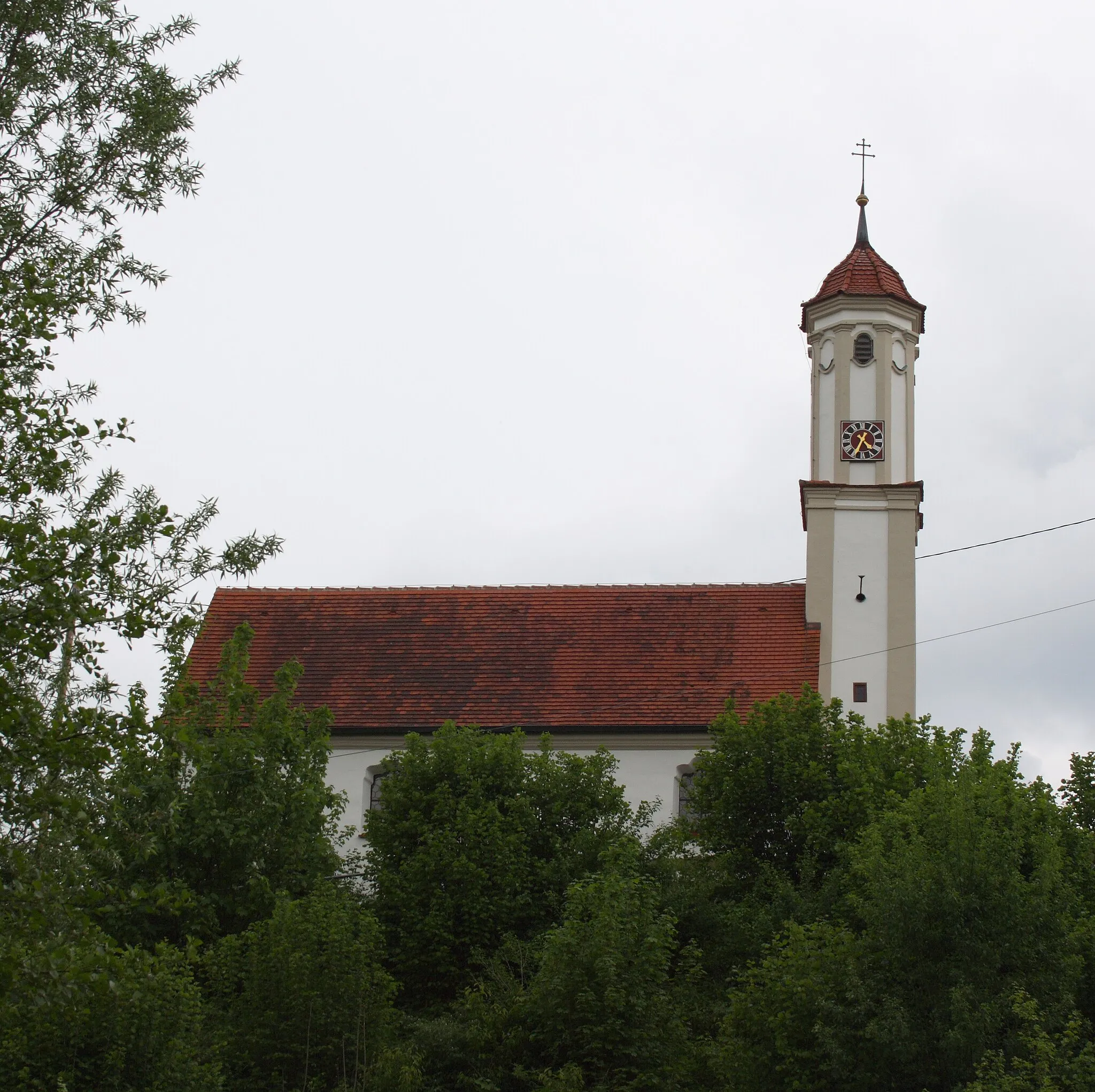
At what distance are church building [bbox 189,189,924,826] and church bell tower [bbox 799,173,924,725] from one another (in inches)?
1.5

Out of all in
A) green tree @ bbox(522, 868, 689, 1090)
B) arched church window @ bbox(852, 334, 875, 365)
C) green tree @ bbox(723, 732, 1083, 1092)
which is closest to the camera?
green tree @ bbox(723, 732, 1083, 1092)

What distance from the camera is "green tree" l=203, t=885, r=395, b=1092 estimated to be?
2458cm

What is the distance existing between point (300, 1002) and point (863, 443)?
64.8 ft

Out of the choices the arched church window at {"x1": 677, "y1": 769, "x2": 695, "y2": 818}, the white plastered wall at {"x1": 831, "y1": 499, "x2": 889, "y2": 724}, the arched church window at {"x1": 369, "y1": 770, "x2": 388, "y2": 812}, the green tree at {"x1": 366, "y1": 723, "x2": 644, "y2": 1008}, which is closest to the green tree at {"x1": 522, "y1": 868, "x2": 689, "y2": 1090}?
the green tree at {"x1": 366, "y1": 723, "x2": 644, "y2": 1008}

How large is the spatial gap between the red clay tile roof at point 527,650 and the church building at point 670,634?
0.05 m

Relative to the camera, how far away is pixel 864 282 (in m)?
40.5

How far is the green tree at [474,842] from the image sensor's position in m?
29.7

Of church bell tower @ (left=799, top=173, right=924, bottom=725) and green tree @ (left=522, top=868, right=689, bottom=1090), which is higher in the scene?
church bell tower @ (left=799, top=173, right=924, bottom=725)

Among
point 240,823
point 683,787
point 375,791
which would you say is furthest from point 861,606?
point 240,823

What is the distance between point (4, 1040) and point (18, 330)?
11547 mm

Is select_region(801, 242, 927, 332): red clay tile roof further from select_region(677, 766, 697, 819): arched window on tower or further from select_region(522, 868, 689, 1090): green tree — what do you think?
select_region(522, 868, 689, 1090): green tree

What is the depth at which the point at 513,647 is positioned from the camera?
39.9m

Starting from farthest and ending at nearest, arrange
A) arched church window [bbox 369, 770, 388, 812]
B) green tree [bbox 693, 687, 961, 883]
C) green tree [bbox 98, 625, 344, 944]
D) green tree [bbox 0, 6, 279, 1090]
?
1. arched church window [bbox 369, 770, 388, 812]
2. green tree [bbox 693, 687, 961, 883]
3. green tree [bbox 98, 625, 344, 944]
4. green tree [bbox 0, 6, 279, 1090]

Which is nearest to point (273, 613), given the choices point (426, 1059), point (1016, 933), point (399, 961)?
point (399, 961)
